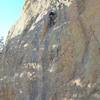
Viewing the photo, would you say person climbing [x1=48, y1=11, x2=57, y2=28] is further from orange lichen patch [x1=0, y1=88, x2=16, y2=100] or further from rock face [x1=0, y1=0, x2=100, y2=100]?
orange lichen patch [x1=0, y1=88, x2=16, y2=100]

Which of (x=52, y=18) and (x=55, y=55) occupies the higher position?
(x=52, y=18)

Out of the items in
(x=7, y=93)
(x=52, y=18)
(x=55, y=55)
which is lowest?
(x=7, y=93)

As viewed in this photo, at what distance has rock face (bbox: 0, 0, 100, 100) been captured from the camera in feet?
27.6

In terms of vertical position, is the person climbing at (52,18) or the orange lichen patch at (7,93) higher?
the person climbing at (52,18)

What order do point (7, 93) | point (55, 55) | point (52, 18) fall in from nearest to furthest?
point (55, 55)
point (52, 18)
point (7, 93)

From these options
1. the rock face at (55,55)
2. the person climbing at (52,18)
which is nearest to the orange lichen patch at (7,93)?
the rock face at (55,55)

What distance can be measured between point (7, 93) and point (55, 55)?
1928mm

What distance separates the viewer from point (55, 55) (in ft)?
30.3

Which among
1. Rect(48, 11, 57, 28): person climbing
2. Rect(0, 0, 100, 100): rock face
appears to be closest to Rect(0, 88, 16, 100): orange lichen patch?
Rect(0, 0, 100, 100): rock face

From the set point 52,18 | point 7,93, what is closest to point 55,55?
point 52,18

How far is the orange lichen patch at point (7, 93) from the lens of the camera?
33.0 ft

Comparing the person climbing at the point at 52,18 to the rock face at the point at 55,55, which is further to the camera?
the person climbing at the point at 52,18

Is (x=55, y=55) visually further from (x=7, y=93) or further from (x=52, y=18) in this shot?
(x=7, y=93)

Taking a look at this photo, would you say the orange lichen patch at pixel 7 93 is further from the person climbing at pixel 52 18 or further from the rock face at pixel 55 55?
the person climbing at pixel 52 18
